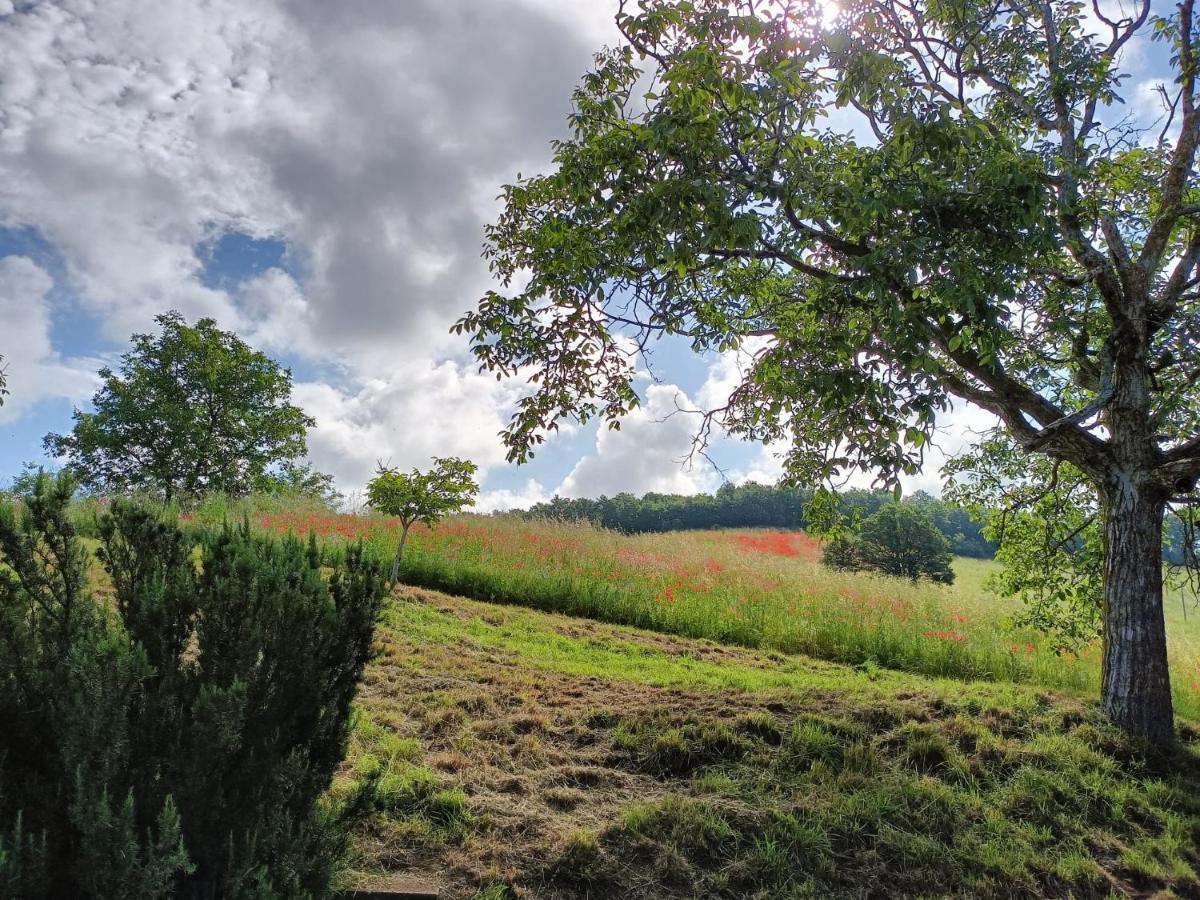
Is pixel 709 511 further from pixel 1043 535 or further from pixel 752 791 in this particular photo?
pixel 752 791

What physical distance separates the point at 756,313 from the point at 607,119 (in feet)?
9.41

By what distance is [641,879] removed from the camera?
11.7 ft

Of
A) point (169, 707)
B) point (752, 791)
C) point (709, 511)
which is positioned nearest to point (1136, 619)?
point (752, 791)

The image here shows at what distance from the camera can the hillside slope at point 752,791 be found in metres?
3.67

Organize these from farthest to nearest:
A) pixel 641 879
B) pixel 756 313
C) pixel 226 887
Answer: pixel 756 313 < pixel 641 879 < pixel 226 887

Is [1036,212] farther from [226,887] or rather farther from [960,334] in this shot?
[226,887]

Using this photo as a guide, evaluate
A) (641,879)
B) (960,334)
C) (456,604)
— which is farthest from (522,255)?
(456,604)

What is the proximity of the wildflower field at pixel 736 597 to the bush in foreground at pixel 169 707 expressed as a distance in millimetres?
6732

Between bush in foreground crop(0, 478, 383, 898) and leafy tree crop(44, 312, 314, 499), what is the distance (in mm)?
21903

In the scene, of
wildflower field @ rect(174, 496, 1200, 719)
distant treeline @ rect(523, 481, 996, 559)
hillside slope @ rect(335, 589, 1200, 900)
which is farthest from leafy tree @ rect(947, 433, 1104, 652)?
distant treeline @ rect(523, 481, 996, 559)

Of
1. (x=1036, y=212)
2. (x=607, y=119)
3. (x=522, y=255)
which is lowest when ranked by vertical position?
(x=1036, y=212)

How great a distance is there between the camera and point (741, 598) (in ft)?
41.6

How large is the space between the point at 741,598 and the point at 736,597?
0.10m

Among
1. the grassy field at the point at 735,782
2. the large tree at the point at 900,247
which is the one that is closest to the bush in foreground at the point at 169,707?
the grassy field at the point at 735,782
